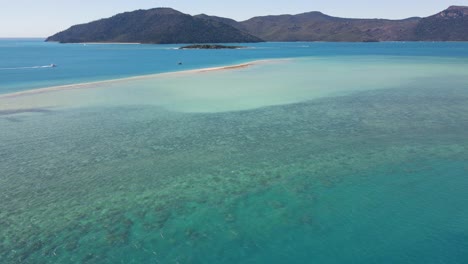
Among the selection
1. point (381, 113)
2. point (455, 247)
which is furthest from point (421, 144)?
point (455, 247)

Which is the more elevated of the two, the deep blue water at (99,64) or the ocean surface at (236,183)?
the deep blue water at (99,64)

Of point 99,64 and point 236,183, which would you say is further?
point 99,64

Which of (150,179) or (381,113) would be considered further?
(381,113)

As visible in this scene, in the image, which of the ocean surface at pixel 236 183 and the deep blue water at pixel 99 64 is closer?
the ocean surface at pixel 236 183

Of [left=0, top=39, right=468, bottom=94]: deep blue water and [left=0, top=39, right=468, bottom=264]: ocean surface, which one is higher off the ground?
[left=0, top=39, right=468, bottom=94]: deep blue water

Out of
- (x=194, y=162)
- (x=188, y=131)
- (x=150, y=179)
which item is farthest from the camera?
(x=188, y=131)

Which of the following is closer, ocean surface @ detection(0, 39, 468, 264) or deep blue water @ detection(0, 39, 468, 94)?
ocean surface @ detection(0, 39, 468, 264)

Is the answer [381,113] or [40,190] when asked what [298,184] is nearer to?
[40,190]

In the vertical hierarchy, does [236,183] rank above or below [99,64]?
below
